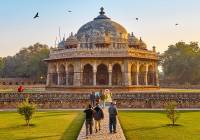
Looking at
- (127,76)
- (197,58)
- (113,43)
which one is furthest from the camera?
(197,58)

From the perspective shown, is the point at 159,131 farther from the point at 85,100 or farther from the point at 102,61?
the point at 102,61

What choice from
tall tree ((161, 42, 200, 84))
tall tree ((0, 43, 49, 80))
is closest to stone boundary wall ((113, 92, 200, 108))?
tall tree ((161, 42, 200, 84))

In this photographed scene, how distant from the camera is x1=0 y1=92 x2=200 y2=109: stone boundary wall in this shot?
24250 millimetres

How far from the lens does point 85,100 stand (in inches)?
955

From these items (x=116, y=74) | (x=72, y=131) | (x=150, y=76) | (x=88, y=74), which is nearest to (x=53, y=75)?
(x=88, y=74)

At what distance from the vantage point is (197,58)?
58.4 meters

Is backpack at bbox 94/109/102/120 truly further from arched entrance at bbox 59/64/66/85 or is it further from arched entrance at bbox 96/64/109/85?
arched entrance at bbox 59/64/66/85

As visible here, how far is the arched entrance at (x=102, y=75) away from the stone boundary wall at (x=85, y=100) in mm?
16393

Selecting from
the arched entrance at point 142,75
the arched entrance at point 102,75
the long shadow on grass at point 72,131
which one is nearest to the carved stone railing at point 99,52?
the arched entrance at point 142,75

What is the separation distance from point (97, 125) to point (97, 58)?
23.8 meters

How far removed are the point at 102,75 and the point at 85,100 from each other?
17.3 meters

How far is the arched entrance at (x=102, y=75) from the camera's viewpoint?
4106cm

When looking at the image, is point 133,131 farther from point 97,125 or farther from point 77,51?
point 77,51

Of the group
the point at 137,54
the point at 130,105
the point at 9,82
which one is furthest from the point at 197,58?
the point at 130,105
